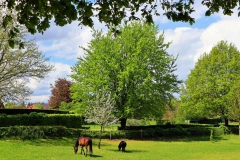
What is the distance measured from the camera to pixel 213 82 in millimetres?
47750

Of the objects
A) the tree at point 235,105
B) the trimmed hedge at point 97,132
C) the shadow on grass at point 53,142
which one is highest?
the tree at point 235,105

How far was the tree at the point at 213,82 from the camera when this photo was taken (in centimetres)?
4697

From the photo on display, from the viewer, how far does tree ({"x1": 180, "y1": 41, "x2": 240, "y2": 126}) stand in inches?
1849

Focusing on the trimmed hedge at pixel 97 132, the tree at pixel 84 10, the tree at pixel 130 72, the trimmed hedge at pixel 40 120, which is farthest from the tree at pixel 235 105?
the tree at pixel 84 10

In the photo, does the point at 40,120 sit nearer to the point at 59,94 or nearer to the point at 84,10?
the point at 84,10

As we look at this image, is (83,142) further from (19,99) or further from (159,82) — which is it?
(159,82)

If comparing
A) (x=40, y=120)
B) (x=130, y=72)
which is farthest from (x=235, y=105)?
(x=40, y=120)

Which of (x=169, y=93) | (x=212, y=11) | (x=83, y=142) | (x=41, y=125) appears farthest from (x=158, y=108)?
(x=212, y=11)

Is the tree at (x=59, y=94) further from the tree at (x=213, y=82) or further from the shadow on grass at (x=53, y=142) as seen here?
the shadow on grass at (x=53, y=142)

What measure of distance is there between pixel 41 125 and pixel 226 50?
106 ft

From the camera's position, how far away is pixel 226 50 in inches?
1964

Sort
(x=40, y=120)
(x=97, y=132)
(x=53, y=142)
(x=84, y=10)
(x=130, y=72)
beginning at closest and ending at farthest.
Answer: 1. (x=84, y=10)
2. (x=53, y=142)
3. (x=40, y=120)
4. (x=97, y=132)
5. (x=130, y=72)

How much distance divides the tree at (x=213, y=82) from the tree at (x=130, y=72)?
8.31m

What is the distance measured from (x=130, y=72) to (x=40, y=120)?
12298mm
